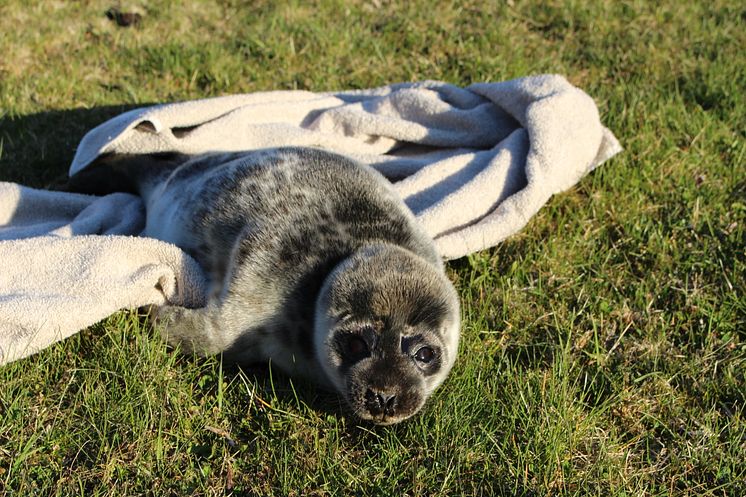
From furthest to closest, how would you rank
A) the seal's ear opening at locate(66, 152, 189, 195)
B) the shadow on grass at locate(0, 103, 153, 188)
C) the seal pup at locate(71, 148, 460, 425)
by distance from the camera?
the shadow on grass at locate(0, 103, 153, 188), the seal's ear opening at locate(66, 152, 189, 195), the seal pup at locate(71, 148, 460, 425)

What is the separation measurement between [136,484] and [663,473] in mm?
1959

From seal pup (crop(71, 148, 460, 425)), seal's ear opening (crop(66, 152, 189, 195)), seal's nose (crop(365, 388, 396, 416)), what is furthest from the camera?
seal's ear opening (crop(66, 152, 189, 195))

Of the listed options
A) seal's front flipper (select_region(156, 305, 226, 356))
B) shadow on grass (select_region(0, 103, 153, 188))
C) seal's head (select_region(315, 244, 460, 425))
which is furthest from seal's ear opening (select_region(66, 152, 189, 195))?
seal's head (select_region(315, 244, 460, 425))

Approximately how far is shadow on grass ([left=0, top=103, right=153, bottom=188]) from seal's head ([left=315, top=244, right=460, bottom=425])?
2.57 m

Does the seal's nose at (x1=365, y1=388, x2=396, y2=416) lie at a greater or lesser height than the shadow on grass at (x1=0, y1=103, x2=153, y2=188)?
greater

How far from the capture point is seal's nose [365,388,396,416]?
309cm

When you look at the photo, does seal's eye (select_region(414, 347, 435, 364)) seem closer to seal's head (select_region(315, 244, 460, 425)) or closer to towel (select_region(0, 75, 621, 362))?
seal's head (select_region(315, 244, 460, 425))

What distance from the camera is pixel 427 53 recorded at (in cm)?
653

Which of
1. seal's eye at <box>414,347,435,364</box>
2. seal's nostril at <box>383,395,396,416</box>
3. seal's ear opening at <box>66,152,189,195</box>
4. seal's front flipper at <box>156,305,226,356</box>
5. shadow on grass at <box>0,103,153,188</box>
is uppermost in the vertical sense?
seal's eye at <box>414,347,435,364</box>

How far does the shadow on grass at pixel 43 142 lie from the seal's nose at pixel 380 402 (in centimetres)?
286

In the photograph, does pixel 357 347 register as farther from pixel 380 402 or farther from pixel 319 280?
pixel 319 280

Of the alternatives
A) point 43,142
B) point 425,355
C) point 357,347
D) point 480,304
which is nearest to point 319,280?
point 357,347

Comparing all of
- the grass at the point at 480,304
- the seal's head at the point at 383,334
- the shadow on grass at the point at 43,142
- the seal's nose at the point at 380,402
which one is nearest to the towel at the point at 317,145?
the grass at the point at 480,304

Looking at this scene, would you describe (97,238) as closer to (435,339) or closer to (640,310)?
(435,339)
